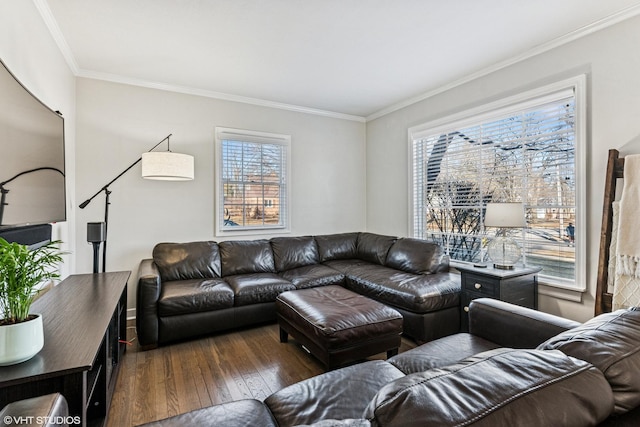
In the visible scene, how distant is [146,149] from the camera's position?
359cm

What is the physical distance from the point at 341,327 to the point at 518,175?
2309 millimetres

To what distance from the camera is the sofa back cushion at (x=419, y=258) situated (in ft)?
11.3

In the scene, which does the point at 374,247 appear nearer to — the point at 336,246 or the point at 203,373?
the point at 336,246

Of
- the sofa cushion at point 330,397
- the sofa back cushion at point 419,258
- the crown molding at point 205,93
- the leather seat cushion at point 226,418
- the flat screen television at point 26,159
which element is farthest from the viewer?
the sofa back cushion at point 419,258

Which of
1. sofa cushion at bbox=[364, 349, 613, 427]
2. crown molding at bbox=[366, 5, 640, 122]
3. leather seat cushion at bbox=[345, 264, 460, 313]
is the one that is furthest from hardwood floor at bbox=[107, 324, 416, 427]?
crown molding at bbox=[366, 5, 640, 122]

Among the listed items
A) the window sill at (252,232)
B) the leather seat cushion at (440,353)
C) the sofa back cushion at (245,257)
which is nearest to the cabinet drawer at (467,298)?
the leather seat cushion at (440,353)

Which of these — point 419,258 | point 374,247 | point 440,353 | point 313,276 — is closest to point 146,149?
point 313,276

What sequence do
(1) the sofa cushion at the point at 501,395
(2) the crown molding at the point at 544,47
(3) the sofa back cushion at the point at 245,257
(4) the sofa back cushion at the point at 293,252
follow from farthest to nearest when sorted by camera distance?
(4) the sofa back cushion at the point at 293,252, (3) the sofa back cushion at the point at 245,257, (2) the crown molding at the point at 544,47, (1) the sofa cushion at the point at 501,395

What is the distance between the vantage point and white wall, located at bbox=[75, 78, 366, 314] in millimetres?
3344

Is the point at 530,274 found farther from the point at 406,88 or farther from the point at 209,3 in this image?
the point at 209,3

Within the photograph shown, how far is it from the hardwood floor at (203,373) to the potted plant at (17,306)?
995 mm

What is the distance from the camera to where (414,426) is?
1.89ft

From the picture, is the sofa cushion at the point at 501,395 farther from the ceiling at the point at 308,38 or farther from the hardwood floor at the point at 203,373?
the ceiling at the point at 308,38

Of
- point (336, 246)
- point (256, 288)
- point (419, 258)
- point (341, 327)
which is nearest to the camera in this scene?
Result: point (341, 327)
